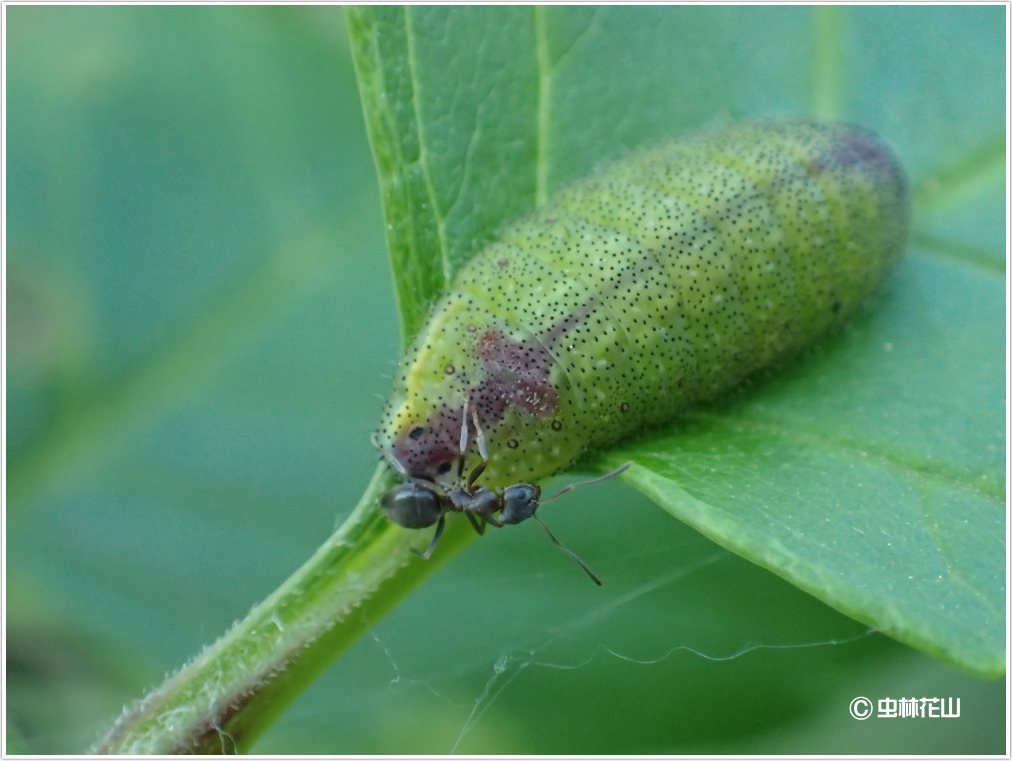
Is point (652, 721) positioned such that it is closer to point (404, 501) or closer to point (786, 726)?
point (786, 726)

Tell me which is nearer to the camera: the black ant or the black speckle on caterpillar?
the black ant

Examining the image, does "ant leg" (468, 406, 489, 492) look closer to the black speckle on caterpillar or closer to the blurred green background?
the black speckle on caterpillar

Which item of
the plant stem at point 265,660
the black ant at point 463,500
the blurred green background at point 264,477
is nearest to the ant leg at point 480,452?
the black ant at point 463,500

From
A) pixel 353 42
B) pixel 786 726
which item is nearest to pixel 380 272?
pixel 353 42

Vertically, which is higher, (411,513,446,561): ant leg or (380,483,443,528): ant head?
(380,483,443,528): ant head

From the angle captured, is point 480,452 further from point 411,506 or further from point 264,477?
point 264,477

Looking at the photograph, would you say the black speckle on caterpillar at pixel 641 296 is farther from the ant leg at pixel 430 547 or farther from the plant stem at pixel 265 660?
the plant stem at pixel 265 660

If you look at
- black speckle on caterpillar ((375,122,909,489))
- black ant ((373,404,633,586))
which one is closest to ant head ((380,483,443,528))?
black ant ((373,404,633,586))
